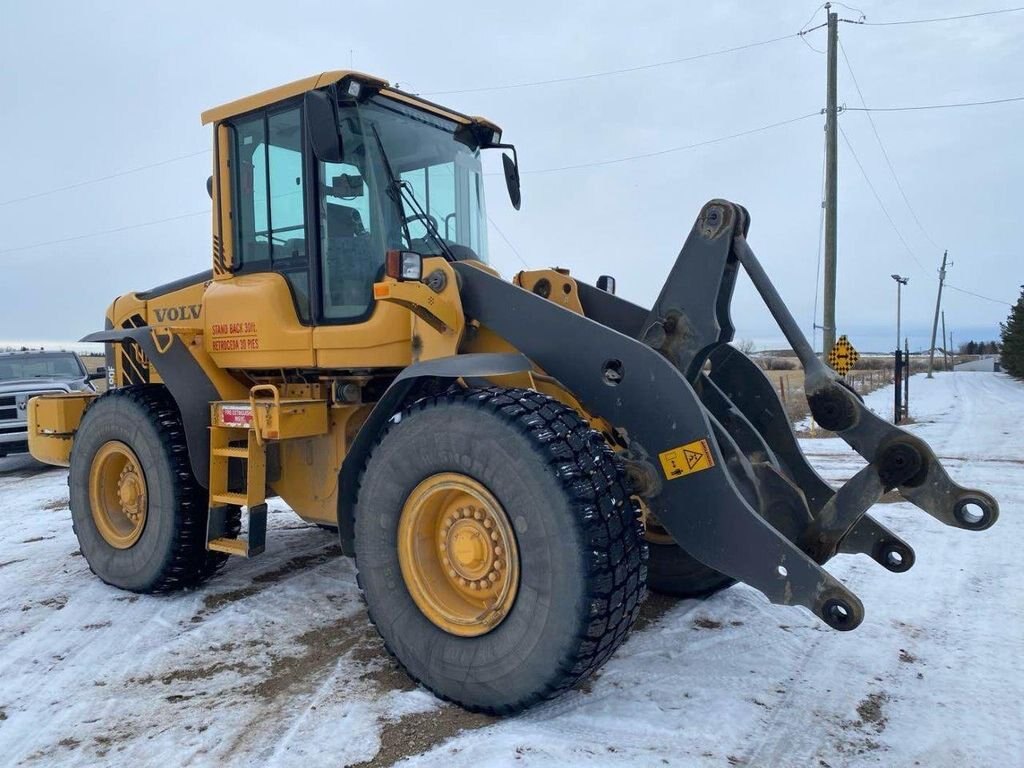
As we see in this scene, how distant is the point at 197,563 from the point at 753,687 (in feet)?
10.7

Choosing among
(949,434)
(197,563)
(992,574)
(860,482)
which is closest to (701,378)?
(860,482)

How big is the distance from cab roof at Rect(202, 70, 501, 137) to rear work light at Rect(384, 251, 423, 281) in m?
1.13

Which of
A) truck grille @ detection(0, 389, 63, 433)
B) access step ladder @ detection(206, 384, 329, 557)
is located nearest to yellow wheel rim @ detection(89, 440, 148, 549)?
access step ladder @ detection(206, 384, 329, 557)

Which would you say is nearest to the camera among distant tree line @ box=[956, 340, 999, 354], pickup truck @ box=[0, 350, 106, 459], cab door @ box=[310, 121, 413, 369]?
cab door @ box=[310, 121, 413, 369]

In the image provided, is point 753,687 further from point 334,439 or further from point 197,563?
point 197,563

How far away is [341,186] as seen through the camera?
4184 millimetres

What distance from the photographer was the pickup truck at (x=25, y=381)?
11.4 m

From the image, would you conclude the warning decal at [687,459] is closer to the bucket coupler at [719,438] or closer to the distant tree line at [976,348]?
the bucket coupler at [719,438]

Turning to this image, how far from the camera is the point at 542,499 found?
291 centimetres

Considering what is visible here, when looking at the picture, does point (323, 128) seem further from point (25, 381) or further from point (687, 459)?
point (25, 381)

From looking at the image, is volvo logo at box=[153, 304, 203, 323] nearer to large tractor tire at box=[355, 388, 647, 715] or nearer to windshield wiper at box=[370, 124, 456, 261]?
windshield wiper at box=[370, 124, 456, 261]

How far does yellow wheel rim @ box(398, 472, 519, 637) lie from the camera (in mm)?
3100

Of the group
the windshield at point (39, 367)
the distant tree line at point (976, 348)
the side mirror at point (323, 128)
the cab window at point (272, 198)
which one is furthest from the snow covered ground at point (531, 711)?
the distant tree line at point (976, 348)

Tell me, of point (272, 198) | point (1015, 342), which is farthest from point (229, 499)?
point (1015, 342)
